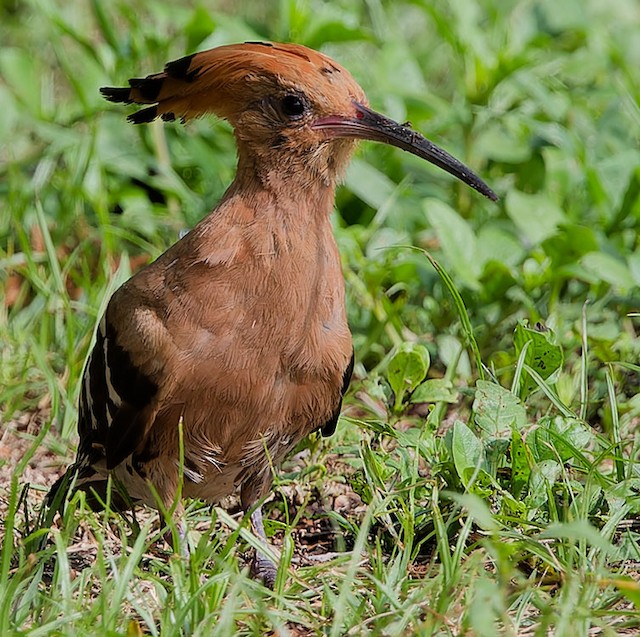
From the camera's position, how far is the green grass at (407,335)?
2.09 metres

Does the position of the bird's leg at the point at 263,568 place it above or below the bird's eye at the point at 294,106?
below

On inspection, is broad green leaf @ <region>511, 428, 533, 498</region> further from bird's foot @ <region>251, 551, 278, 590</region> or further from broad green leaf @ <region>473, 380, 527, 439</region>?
bird's foot @ <region>251, 551, 278, 590</region>

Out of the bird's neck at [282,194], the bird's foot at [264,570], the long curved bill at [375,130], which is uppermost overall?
the long curved bill at [375,130]

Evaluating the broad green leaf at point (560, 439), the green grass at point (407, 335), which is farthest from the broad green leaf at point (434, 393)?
the broad green leaf at point (560, 439)

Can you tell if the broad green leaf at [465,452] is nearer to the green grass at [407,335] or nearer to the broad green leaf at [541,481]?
the green grass at [407,335]

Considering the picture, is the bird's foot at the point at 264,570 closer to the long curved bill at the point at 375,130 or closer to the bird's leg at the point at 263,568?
the bird's leg at the point at 263,568

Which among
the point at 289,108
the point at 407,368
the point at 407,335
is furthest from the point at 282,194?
the point at 407,335

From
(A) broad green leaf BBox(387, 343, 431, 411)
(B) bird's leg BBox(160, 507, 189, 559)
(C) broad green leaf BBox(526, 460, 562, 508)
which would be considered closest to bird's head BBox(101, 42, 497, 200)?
(A) broad green leaf BBox(387, 343, 431, 411)

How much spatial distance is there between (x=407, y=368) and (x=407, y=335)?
2.21 feet

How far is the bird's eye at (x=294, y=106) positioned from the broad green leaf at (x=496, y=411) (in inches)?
25.4

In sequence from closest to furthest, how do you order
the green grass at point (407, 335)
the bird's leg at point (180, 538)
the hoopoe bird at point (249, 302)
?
the green grass at point (407, 335) → the bird's leg at point (180, 538) → the hoopoe bird at point (249, 302)

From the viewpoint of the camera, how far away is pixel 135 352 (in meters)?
2.39

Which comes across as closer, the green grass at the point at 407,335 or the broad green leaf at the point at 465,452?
the green grass at the point at 407,335

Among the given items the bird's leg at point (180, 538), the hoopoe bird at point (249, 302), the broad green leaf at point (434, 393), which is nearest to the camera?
the bird's leg at point (180, 538)
